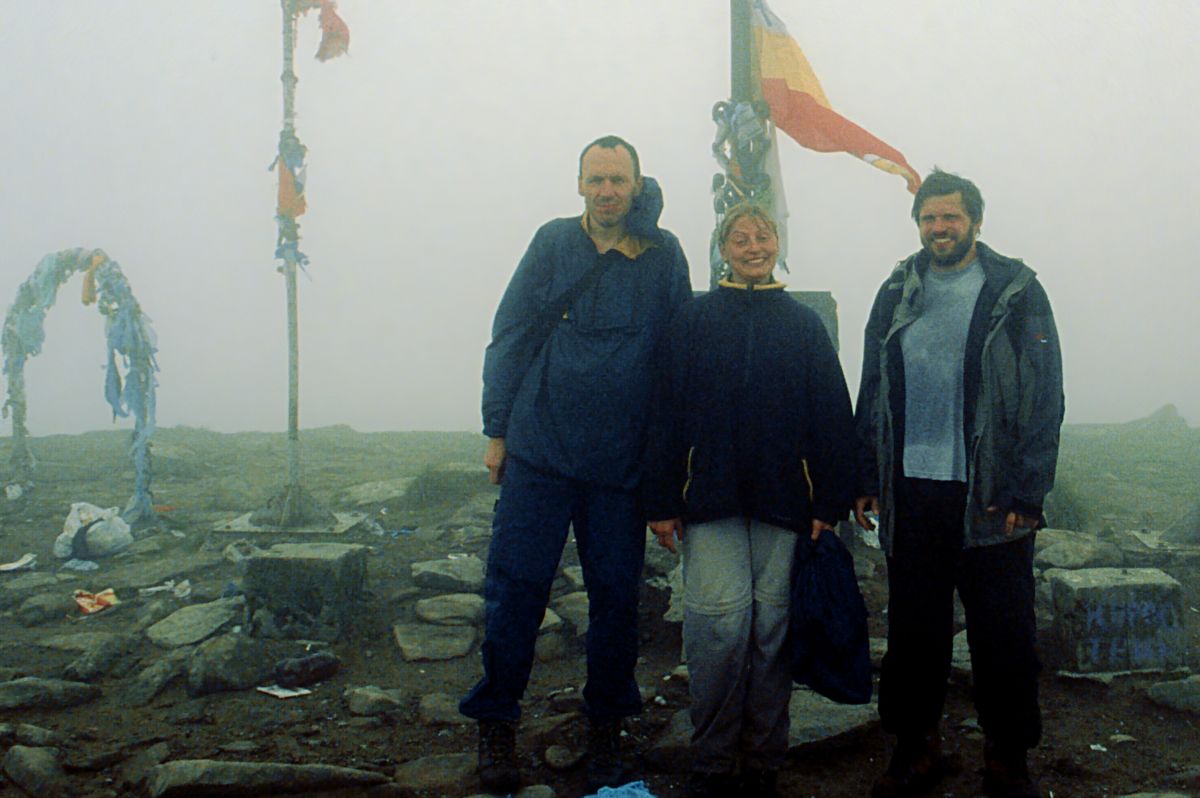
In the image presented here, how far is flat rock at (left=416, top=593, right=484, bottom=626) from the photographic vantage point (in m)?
4.77

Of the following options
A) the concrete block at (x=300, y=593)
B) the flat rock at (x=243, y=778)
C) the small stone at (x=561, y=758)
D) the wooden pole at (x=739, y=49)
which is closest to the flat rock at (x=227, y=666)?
the concrete block at (x=300, y=593)

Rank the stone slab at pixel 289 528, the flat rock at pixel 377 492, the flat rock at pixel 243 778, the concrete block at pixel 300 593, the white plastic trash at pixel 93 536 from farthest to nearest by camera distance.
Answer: the flat rock at pixel 377 492, the stone slab at pixel 289 528, the white plastic trash at pixel 93 536, the concrete block at pixel 300 593, the flat rock at pixel 243 778

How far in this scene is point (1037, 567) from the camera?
5410mm

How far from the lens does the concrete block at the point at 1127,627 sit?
373cm

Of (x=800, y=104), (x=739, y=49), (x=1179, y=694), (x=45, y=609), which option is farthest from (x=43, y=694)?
A: (x=800, y=104)

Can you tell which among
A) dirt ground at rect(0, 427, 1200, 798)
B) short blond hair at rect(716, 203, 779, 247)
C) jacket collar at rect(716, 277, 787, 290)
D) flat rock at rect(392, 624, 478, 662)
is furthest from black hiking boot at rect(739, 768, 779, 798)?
flat rock at rect(392, 624, 478, 662)

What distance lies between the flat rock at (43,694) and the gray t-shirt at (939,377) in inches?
148

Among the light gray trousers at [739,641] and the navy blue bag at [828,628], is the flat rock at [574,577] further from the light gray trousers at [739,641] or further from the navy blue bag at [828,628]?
the navy blue bag at [828,628]

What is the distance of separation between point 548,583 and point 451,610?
2.14 metres

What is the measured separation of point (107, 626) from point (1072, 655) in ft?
18.0

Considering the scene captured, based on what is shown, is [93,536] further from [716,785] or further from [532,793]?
[716,785]

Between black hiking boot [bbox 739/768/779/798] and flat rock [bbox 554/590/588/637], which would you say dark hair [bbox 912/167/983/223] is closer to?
black hiking boot [bbox 739/768/779/798]

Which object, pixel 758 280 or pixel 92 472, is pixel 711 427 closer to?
pixel 758 280

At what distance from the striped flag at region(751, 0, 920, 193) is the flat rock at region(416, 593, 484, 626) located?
473 centimetres
